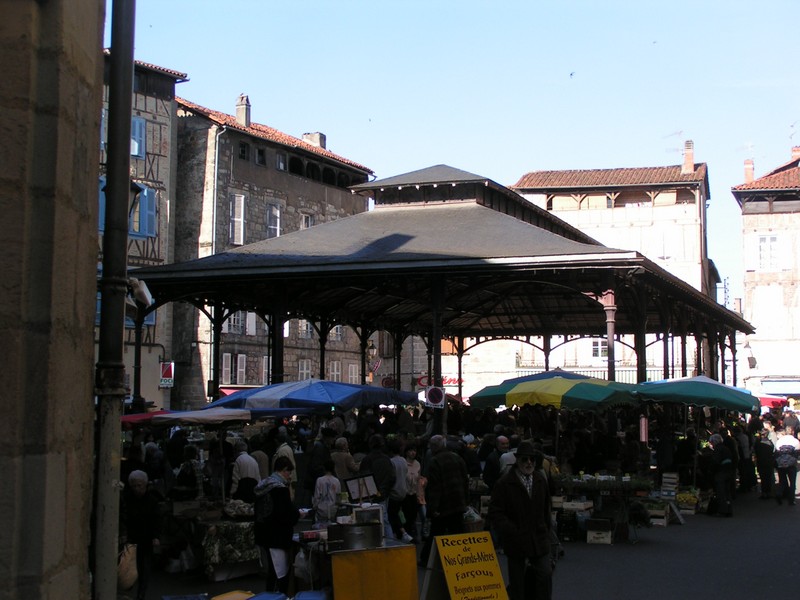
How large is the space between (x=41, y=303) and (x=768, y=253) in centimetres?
4774

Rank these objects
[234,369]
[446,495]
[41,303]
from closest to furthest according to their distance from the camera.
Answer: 1. [41,303]
2. [446,495]
3. [234,369]

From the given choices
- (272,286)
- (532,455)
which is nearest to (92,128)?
(532,455)

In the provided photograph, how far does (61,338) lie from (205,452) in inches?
711

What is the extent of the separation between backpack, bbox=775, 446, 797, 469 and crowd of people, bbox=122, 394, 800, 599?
0.06ft

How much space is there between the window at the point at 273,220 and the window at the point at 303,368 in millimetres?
5397

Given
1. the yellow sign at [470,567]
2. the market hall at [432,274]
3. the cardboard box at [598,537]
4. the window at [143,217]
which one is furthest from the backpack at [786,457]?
the window at [143,217]

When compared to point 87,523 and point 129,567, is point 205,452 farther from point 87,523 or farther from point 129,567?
point 87,523

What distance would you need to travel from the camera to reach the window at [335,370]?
4575cm

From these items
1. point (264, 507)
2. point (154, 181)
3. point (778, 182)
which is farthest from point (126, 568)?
point (778, 182)

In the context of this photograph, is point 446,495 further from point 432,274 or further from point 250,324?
point 250,324

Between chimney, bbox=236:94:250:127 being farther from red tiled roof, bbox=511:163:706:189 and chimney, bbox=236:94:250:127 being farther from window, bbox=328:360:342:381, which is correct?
red tiled roof, bbox=511:163:706:189

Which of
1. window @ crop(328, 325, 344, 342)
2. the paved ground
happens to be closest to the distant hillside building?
window @ crop(328, 325, 344, 342)

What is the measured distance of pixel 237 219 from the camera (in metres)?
41.2

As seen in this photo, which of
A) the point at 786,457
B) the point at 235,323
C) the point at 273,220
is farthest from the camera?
the point at 273,220
